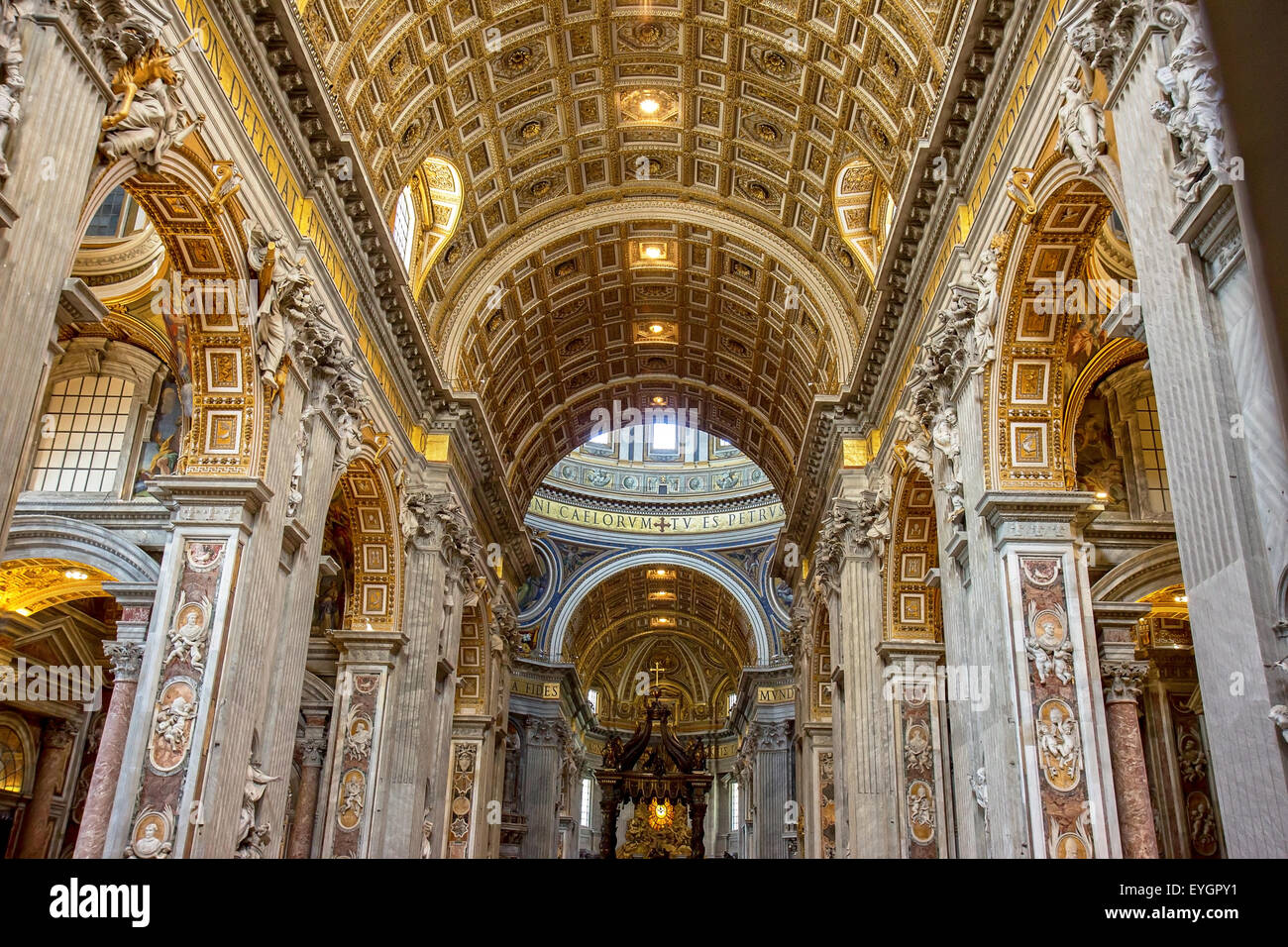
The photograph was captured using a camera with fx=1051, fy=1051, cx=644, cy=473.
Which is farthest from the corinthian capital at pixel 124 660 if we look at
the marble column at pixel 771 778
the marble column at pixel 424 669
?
the marble column at pixel 771 778

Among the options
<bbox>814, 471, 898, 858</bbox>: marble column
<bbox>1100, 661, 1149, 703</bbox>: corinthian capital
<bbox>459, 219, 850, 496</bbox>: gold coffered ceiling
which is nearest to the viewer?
<bbox>1100, 661, 1149, 703</bbox>: corinthian capital

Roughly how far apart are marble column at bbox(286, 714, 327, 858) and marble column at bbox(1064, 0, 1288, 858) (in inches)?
639

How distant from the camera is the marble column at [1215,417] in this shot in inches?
241

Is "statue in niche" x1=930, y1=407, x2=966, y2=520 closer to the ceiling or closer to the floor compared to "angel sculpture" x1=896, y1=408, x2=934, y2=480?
closer to the floor

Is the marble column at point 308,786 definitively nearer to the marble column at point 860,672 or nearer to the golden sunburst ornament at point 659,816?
the marble column at point 860,672

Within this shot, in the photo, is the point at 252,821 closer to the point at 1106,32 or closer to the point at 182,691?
the point at 182,691

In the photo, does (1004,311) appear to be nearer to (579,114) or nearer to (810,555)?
(579,114)

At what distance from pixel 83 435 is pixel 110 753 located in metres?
5.87

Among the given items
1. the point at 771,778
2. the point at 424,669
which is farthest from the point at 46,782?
the point at 771,778

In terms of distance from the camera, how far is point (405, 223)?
1925cm

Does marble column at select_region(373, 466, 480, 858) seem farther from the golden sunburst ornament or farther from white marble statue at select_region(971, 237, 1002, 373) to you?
the golden sunburst ornament

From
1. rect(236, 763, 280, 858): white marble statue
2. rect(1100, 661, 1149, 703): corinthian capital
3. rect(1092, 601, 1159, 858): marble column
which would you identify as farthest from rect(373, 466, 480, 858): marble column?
rect(1100, 661, 1149, 703): corinthian capital

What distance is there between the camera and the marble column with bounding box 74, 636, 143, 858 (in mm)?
11469
